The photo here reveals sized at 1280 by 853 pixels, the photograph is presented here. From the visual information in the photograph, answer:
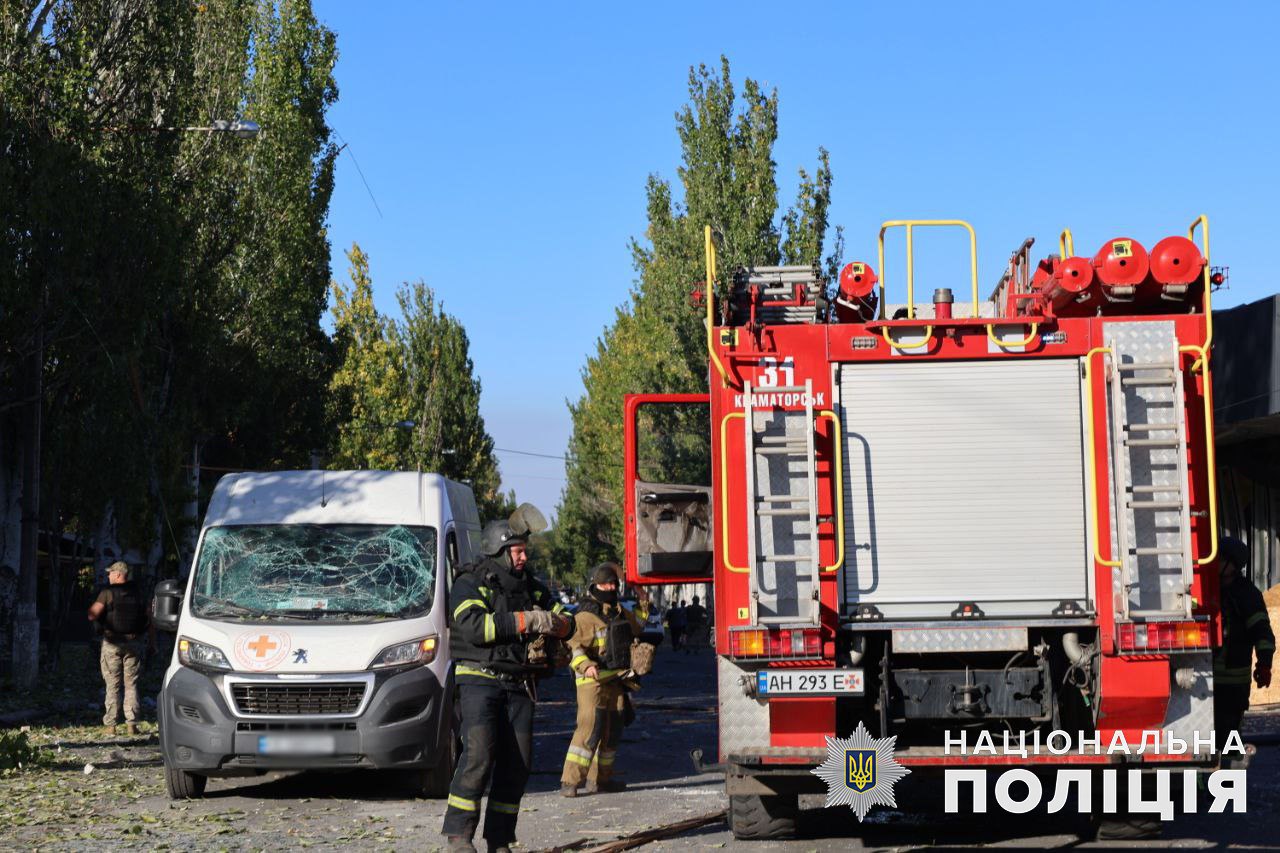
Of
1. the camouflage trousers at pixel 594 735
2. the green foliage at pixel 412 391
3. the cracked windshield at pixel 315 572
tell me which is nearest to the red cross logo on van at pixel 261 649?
the cracked windshield at pixel 315 572

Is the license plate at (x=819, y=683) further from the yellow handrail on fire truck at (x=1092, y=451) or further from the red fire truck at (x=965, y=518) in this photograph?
the yellow handrail on fire truck at (x=1092, y=451)

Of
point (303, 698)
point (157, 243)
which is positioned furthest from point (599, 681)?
point (157, 243)

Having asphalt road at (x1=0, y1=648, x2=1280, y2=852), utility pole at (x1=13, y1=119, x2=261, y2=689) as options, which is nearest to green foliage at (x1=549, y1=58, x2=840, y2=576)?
utility pole at (x1=13, y1=119, x2=261, y2=689)

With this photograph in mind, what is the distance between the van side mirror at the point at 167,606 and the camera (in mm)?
12094

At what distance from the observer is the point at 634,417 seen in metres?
9.62

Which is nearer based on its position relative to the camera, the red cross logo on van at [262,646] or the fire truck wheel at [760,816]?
the fire truck wheel at [760,816]

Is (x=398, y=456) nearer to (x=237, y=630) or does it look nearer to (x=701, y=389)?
(x=701, y=389)

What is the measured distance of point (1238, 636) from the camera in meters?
10.4

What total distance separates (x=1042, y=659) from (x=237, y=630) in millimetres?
5975

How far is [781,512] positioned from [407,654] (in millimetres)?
4260

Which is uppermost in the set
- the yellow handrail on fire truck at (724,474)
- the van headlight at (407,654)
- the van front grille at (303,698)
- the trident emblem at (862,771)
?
the yellow handrail on fire truck at (724,474)

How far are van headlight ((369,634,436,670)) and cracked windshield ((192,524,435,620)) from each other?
328 mm

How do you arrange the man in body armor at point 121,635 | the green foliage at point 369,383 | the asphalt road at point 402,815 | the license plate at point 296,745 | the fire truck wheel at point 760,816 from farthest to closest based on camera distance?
the green foliage at point 369,383 → the man in body armor at point 121,635 → the license plate at point 296,745 → the asphalt road at point 402,815 → the fire truck wheel at point 760,816

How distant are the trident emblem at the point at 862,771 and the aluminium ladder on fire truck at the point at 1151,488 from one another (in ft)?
4.91
